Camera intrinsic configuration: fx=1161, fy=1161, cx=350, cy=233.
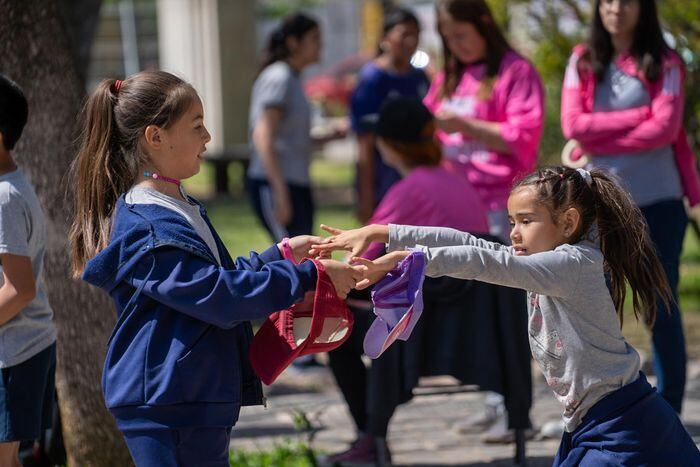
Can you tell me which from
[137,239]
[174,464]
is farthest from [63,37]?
[174,464]

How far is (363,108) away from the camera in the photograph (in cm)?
670

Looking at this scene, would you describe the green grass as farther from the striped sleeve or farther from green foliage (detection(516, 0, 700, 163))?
the striped sleeve

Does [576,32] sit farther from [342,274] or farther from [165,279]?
[165,279]

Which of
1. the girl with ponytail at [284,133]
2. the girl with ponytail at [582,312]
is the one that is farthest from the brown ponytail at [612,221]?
the girl with ponytail at [284,133]

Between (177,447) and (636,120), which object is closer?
(177,447)

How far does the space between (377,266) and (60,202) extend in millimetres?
Answer: 1764

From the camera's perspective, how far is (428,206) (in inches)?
184

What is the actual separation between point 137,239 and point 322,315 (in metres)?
0.52

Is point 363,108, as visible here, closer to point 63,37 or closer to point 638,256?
point 63,37

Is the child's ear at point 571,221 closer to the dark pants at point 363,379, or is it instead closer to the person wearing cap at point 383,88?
the dark pants at point 363,379

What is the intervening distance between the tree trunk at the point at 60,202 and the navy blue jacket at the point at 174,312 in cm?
137

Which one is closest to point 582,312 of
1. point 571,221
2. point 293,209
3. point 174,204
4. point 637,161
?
point 571,221

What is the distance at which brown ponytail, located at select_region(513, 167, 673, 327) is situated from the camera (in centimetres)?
334

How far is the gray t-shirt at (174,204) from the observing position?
311 cm
